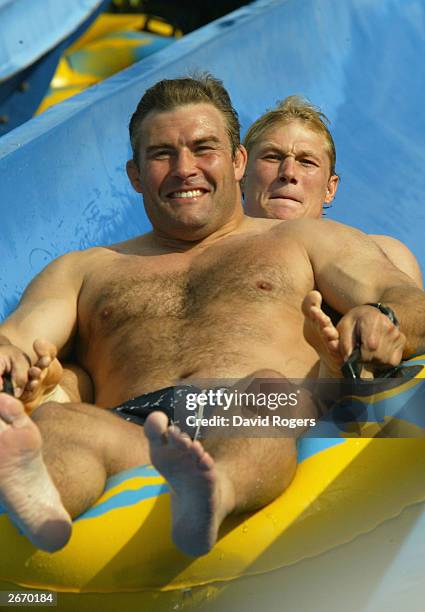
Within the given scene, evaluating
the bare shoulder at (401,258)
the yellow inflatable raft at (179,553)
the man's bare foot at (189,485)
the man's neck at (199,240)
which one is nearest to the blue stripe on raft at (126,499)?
the yellow inflatable raft at (179,553)

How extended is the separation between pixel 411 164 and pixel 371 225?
382 mm

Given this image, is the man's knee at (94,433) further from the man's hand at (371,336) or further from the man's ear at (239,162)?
the man's ear at (239,162)

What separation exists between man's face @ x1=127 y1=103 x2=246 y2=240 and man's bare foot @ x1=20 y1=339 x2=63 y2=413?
0.50 metres

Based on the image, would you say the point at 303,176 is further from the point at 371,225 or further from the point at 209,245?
the point at 209,245

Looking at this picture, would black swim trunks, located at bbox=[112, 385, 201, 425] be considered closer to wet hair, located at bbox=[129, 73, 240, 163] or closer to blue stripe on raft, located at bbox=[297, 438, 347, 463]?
blue stripe on raft, located at bbox=[297, 438, 347, 463]

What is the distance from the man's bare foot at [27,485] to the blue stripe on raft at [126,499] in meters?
0.09

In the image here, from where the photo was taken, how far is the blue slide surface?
119 inches

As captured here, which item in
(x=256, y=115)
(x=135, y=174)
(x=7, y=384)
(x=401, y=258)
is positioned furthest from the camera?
(x=256, y=115)

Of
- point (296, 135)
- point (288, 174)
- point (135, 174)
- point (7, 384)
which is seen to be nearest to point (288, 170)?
point (288, 174)

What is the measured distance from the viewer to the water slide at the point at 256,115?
3031mm

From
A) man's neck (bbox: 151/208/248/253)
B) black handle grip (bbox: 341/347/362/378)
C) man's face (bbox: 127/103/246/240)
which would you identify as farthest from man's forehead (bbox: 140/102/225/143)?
black handle grip (bbox: 341/347/362/378)

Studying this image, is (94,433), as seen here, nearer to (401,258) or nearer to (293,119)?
(401,258)

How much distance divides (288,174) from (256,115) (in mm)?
745

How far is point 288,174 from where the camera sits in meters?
2.92
